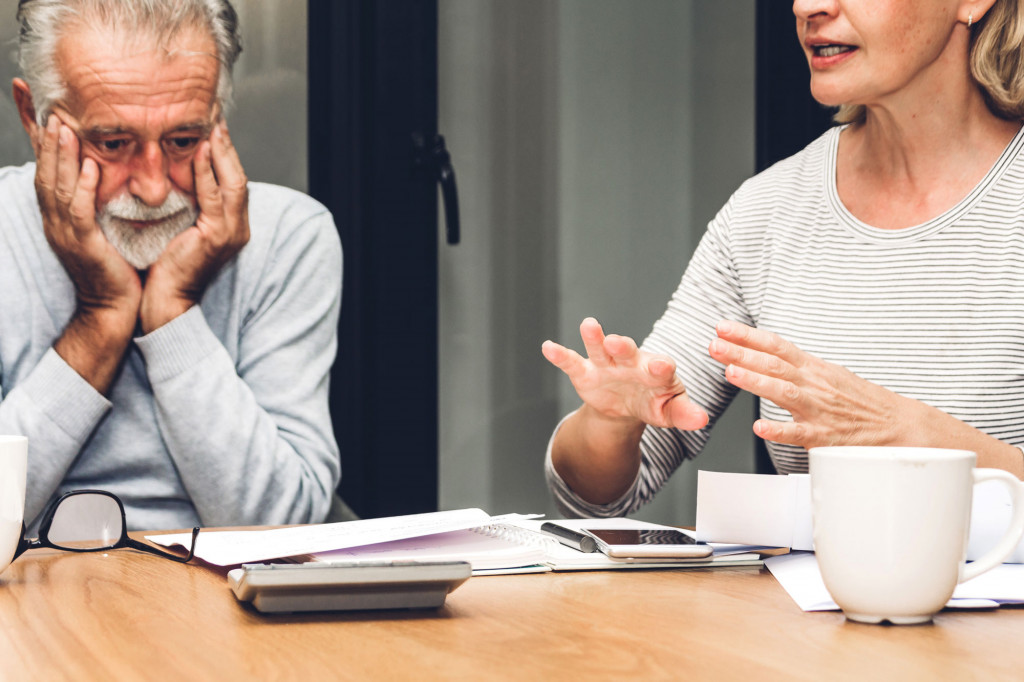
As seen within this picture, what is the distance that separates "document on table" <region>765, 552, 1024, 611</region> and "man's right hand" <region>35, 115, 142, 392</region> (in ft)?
3.33

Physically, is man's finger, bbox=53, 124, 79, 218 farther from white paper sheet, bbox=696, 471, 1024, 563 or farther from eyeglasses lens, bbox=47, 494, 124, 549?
white paper sheet, bbox=696, 471, 1024, 563

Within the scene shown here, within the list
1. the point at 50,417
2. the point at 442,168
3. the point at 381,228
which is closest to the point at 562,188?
the point at 442,168

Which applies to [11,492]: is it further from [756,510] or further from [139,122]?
[139,122]

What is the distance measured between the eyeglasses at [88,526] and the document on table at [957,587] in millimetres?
478

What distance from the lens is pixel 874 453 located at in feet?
2.13

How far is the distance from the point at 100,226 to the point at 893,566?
1226mm

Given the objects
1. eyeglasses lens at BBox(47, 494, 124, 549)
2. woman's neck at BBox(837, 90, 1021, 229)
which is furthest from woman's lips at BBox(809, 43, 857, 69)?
eyeglasses lens at BBox(47, 494, 124, 549)

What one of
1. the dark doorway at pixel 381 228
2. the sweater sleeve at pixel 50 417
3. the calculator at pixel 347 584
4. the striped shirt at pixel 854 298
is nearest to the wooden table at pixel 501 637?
the calculator at pixel 347 584

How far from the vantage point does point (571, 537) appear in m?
0.87

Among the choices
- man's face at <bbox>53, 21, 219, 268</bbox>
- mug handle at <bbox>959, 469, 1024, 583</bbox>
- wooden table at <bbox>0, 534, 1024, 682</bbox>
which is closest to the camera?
wooden table at <bbox>0, 534, 1024, 682</bbox>

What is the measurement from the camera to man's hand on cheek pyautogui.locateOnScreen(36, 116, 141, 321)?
1434 mm

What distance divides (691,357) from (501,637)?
2.82 feet

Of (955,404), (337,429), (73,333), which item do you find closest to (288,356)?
(337,429)

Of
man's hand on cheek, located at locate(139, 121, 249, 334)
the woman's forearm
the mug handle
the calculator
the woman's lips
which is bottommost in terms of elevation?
the woman's forearm
